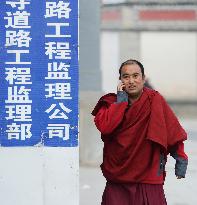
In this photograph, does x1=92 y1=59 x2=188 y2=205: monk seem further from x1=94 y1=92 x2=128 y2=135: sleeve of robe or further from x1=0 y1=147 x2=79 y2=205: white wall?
x1=0 y1=147 x2=79 y2=205: white wall

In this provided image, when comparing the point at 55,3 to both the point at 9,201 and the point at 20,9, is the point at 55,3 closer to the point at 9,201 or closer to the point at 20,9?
the point at 20,9

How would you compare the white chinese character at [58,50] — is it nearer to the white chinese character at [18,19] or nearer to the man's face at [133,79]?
the white chinese character at [18,19]

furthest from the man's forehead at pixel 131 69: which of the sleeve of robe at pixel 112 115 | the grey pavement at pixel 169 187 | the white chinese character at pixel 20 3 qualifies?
the grey pavement at pixel 169 187

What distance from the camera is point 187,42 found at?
2036 centimetres

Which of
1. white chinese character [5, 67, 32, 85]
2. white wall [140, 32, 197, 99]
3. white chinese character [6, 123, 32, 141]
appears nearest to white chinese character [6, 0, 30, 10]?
white chinese character [5, 67, 32, 85]

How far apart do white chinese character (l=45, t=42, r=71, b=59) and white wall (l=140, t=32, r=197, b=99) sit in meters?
16.2

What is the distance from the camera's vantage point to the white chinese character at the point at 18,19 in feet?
13.1

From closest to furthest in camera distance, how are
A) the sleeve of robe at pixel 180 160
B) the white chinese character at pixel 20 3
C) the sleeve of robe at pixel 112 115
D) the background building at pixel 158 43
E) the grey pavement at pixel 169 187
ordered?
the sleeve of robe at pixel 112 115, the sleeve of robe at pixel 180 160, the white chinese character at pixel 20 3, the grey pavement at pixel 169 187, the background building at pixel 158 43

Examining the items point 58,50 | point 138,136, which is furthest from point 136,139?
point 58,50

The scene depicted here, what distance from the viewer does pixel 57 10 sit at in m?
4.00

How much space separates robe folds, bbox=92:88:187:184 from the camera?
361 cm

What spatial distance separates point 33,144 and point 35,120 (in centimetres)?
17

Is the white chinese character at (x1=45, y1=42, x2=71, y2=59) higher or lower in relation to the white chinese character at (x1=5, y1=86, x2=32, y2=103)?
higher

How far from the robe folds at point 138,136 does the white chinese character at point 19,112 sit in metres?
0.56
